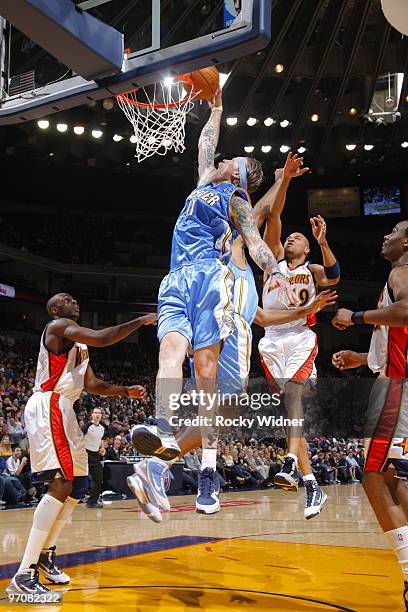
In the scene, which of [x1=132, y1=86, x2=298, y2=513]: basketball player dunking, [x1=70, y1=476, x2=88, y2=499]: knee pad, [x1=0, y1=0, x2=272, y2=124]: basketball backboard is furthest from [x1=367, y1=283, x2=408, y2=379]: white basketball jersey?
[x1=70, y1=476, x2=88, y2=499]: knee pad

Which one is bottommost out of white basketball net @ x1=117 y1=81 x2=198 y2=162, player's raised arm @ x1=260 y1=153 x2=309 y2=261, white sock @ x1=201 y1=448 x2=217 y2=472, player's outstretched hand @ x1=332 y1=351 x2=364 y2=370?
white sock @ x1=201 y1=448 x2=217 y2=472

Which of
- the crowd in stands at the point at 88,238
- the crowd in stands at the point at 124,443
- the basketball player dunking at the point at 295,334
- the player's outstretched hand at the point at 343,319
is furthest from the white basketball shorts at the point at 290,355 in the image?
the crowd in stands at the point at 88,238

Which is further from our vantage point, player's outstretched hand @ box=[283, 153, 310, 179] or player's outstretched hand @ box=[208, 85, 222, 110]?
player's outstretched hand @ box=[208, 85, 222, 110]

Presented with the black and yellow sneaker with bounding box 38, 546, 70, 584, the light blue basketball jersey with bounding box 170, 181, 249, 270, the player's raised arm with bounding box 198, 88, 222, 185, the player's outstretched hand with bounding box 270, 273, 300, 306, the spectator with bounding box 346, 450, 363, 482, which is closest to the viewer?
the player's outstretched hand with bounding box 270, 273, 300, 306

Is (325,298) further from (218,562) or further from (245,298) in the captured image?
(218,562)

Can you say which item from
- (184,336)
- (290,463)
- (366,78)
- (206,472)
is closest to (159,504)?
(206,472)

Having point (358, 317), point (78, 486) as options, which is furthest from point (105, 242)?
point (358, 317)

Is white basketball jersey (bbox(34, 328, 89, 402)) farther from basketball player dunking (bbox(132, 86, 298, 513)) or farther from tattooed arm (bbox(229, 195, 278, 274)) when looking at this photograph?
tattooed arm (bbox(229, 195, 278, 274))

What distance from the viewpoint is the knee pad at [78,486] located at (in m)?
5.58

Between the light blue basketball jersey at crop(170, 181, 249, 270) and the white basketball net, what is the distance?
1952 millimetres

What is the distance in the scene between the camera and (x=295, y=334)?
6.11m

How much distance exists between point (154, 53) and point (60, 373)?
2655 millimetres

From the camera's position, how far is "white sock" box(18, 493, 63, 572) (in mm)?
5035

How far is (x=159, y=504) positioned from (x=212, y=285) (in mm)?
1427
